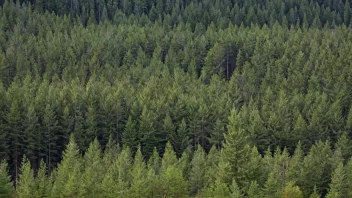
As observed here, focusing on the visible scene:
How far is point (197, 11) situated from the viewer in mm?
171000

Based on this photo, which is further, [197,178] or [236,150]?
[197,178]

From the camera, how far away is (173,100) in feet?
318

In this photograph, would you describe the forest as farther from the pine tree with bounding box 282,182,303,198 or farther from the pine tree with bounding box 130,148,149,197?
the pine tree with bounding box 282,182,303,198

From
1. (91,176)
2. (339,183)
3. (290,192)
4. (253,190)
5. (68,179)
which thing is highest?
(253,190)

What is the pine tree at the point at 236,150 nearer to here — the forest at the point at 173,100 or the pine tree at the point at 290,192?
the forest at the point at 173,100

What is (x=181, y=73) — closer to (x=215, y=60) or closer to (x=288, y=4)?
(x=215, y=60)

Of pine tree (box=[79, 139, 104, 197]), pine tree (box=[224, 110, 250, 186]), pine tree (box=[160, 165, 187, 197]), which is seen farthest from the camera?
pine tree (box=[160, 165, 187, 197])

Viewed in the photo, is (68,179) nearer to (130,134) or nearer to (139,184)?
(139,184)

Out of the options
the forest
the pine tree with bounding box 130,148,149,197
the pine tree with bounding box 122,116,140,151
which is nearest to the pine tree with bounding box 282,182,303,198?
the forest

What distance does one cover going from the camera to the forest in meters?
66.0

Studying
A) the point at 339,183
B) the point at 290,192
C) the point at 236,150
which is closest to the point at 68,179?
the point at 236,150

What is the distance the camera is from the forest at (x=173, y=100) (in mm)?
66000

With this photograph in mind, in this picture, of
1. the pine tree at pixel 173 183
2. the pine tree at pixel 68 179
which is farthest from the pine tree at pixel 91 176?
the pine tree at pixel 173 183

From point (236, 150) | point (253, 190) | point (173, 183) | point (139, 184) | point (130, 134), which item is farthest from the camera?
point (130, 134)
